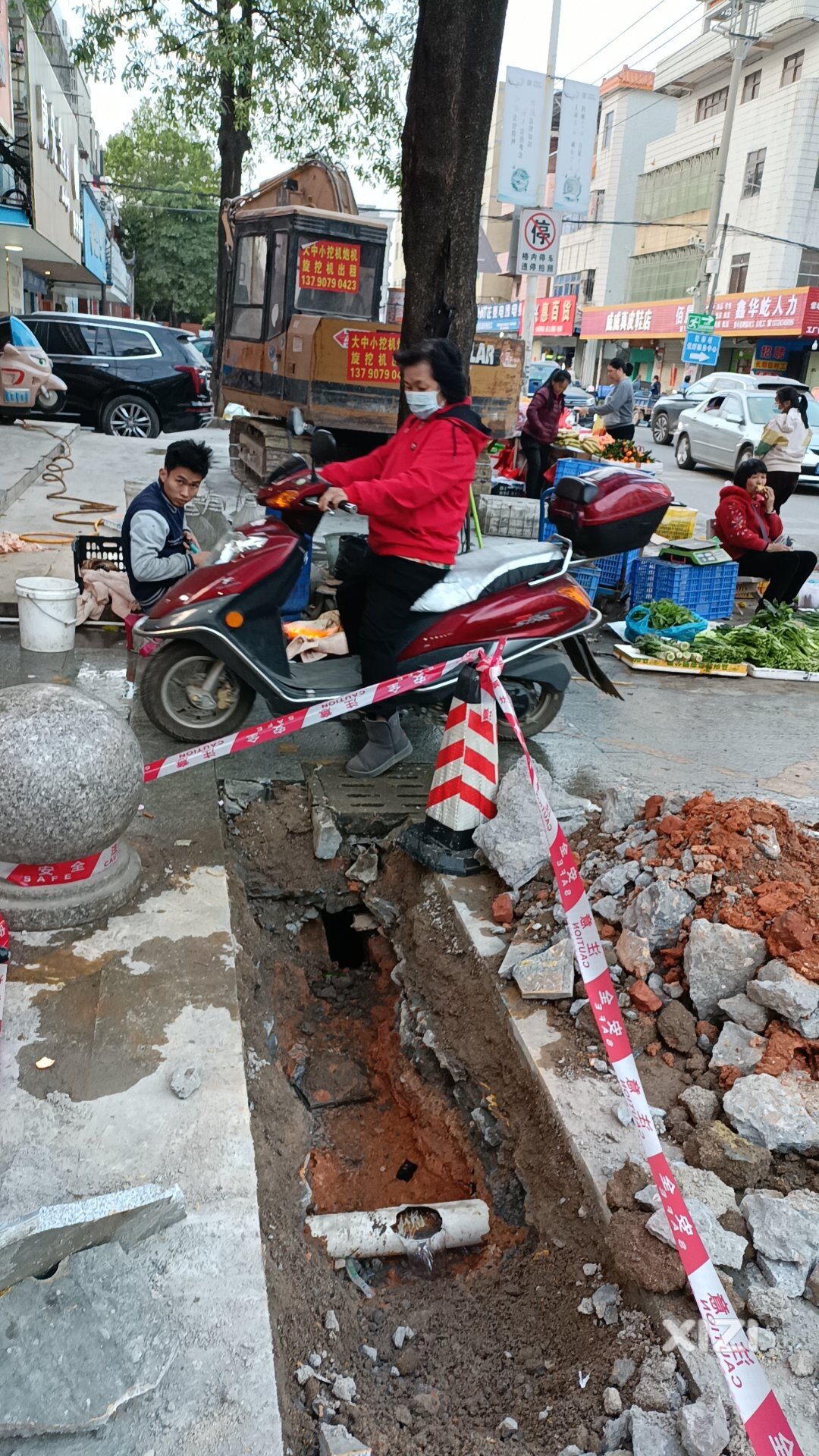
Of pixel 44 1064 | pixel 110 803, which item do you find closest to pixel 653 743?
pixel 110 803

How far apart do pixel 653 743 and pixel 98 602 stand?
12.6 feet

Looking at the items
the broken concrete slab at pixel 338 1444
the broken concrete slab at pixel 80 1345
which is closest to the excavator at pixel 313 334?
the broken concrete slab at pixel 80 1345

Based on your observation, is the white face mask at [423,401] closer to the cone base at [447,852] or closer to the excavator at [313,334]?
the cone base at [447,852]

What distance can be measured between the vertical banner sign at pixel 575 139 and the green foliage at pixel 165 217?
36764 mm

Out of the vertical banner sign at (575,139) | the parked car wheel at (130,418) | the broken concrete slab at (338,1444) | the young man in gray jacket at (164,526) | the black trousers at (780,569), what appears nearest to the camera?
the broken concrete slab at (338,1444)

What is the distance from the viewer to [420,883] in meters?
4.24

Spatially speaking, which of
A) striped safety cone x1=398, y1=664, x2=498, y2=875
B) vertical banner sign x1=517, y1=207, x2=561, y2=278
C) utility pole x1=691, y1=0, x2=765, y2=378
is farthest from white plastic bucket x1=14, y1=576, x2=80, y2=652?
utility pole x1=691, y1=0, x2=765, y2=378

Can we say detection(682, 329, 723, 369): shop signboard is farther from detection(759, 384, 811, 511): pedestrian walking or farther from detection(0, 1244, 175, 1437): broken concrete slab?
detection(0, 1244, 175, 1437): broken concrete slab

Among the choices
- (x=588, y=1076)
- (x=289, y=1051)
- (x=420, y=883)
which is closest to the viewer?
(x=588, y=1076)

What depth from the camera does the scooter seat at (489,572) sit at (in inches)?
192

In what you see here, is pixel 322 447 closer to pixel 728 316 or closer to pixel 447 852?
pixel 447 852

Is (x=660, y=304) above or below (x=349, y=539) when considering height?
above

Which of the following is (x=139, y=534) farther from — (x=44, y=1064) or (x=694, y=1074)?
(x=694, y=1074)

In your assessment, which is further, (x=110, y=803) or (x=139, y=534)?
(x=139, y=534)
